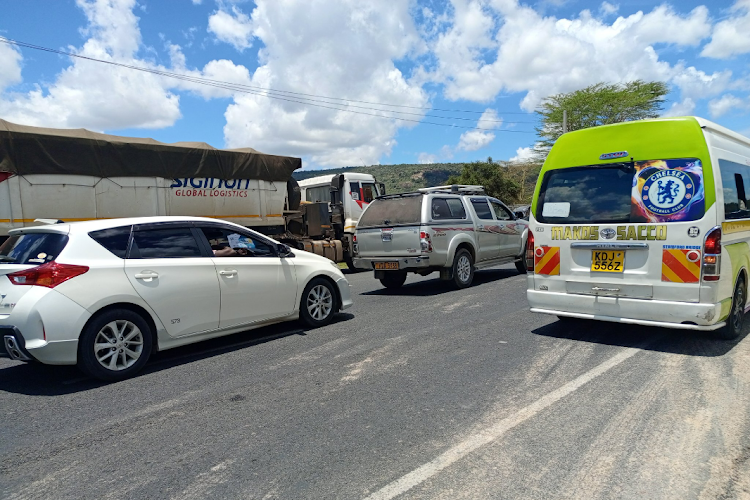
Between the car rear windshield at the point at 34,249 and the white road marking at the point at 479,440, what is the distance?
12.9 ft

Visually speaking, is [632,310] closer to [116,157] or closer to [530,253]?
[530,253]

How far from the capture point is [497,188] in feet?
147

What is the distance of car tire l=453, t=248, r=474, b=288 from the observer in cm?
1035

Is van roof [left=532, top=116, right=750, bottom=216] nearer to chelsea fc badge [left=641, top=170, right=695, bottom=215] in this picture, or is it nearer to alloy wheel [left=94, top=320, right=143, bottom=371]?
chelsea fc badge [left=641, top=170, right=695, bottom=215]

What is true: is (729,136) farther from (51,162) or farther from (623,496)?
(51,162)

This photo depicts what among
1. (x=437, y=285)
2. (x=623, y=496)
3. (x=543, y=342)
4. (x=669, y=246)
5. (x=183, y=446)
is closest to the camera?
(x=623, y=496)

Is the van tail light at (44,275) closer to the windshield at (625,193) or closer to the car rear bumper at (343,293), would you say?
the car rear bumper at (343,293)

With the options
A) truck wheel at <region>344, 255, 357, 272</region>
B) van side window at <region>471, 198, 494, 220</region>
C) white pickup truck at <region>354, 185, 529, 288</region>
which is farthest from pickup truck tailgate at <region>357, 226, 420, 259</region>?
truck wheel at <region>344, 255, 357, 272</region>

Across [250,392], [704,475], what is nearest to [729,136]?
[704,475]

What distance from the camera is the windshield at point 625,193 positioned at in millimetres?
5340

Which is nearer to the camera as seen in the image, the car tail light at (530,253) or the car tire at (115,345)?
the car tire at (115,345)

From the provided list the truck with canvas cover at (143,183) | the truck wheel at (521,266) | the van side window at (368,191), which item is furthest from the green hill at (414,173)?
the truck wheel at (521,266)

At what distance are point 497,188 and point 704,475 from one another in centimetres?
4309

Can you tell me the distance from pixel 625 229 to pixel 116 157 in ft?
33.3
